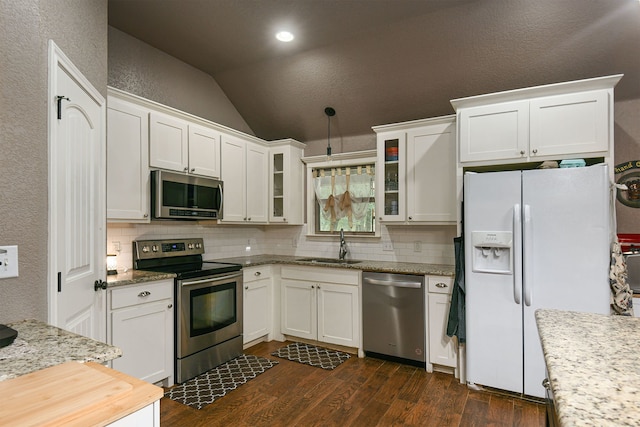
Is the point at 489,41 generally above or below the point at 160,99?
above

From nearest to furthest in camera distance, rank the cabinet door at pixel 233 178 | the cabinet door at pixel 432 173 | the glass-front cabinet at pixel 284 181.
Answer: the cabinet door at pixel 432 173
the cabinet door at pixel 233 178
the glass-front cabinet at pixel 284 181

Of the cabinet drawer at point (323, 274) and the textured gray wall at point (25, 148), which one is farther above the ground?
the textured gray wall at point (25, 148)

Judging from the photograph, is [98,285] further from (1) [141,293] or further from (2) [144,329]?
(2) [144,329]

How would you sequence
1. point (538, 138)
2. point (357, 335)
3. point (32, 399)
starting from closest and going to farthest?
point (32, 399) < point (538, 138) < point (357, 335)

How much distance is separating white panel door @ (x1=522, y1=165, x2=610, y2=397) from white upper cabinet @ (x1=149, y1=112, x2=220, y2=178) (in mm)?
2776

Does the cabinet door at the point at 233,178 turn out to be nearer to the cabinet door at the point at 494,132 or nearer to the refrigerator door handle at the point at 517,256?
the cabinet door at the point at 494,132

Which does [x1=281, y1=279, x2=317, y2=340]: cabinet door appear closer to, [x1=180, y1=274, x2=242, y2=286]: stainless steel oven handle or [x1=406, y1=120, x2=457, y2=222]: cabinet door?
[x1=180, y1=274, x2=242, y2=286]: stainless steel oven handle

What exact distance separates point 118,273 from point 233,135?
1.78 meters

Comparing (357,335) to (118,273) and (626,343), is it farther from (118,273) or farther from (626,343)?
(626,343)

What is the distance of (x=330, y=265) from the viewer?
3.65 metres

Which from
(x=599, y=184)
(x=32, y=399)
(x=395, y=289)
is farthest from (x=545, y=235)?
(x=32, y=399)

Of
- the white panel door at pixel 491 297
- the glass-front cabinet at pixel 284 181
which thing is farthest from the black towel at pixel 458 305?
the glass-front cabinet at pixel 284 181

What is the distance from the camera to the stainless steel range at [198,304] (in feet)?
9.52

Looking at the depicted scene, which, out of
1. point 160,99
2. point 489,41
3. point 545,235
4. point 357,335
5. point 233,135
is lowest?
point 357,335
